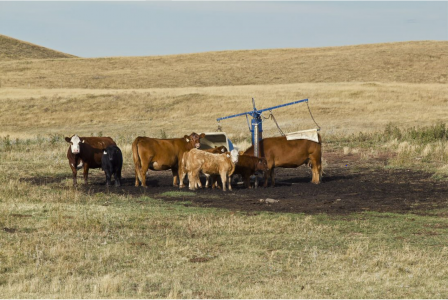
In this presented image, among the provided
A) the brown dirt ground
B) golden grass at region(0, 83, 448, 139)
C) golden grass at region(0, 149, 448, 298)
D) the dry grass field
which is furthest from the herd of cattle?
golden grass at region(0, 83, 448, 139)

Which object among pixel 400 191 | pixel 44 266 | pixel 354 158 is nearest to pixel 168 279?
pixel 44 266

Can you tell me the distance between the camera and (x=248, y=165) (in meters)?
17.5

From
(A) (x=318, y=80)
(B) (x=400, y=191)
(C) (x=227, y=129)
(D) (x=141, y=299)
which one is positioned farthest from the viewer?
(A) (x=318, y=80)

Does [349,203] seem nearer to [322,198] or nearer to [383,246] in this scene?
[322,198]

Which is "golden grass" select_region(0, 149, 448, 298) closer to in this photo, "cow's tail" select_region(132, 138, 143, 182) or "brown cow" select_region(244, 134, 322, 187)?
"cow's tail" select_region(132, 138, 143, 182)

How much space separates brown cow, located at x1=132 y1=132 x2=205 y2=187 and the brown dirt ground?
1.68 ft

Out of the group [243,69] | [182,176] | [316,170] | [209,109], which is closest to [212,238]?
[182,176]

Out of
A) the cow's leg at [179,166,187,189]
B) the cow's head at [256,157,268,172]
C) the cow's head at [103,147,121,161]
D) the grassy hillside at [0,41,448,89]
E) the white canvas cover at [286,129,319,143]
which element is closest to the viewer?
the cow's head at [256,157,268,172]

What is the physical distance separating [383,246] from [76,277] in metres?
4.53

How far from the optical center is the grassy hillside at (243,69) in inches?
2394

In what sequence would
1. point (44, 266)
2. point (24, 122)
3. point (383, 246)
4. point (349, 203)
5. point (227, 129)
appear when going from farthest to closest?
1. point (24, 122)
2. point (227, 129)
3. point (349, 203)
4. point (383, 246)
5. point (44, 266)

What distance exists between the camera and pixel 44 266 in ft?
30.4

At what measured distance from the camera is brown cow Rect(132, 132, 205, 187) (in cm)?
1798

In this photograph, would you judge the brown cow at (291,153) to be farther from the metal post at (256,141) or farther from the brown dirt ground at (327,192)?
the brown dirt ground at (327,192)
